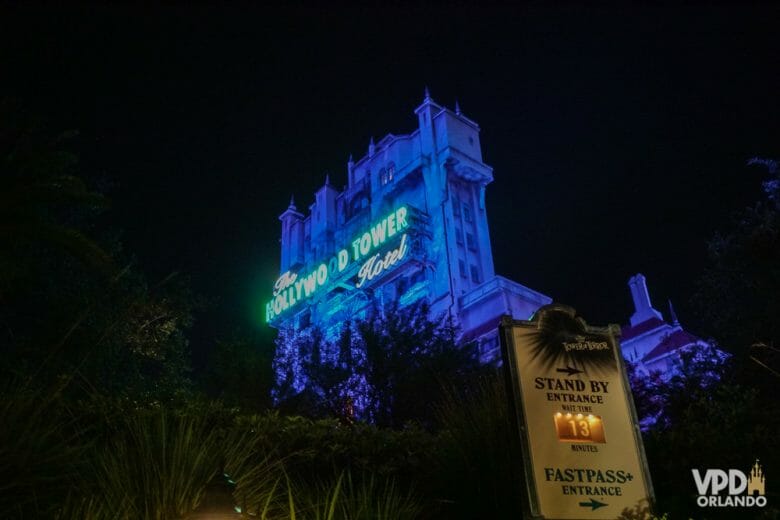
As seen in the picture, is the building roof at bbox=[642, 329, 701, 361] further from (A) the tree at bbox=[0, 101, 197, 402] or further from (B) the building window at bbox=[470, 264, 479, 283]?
(A) the tree at bbox=[0, 101, 197, 402]

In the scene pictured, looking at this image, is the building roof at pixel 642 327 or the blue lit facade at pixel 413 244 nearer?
the building roof at pixel 642 327

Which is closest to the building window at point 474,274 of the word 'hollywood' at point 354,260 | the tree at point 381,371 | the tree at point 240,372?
the word 'hollywood' at point 354,260

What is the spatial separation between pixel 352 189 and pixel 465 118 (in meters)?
11.8

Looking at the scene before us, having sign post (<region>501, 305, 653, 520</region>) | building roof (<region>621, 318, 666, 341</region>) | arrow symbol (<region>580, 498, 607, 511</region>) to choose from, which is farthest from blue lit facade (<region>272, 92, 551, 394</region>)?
arrow symbol (<region>580, 498, 607, 511</region>)

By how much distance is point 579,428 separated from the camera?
7.45 metres

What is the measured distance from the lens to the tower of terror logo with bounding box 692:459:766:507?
7062 mm

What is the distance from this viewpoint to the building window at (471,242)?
142ft

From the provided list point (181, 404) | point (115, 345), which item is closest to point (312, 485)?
point (181, 404)

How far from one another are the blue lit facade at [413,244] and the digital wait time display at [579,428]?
2590 centimetres

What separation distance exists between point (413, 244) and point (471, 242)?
5236mm

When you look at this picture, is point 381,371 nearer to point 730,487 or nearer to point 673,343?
point 730,487

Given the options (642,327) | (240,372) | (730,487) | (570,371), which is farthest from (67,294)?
(642,327)

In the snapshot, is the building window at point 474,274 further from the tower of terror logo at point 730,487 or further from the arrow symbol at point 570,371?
the tower of terror logo at point 730,487

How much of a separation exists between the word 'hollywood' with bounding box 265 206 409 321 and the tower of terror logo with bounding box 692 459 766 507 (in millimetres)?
32820
